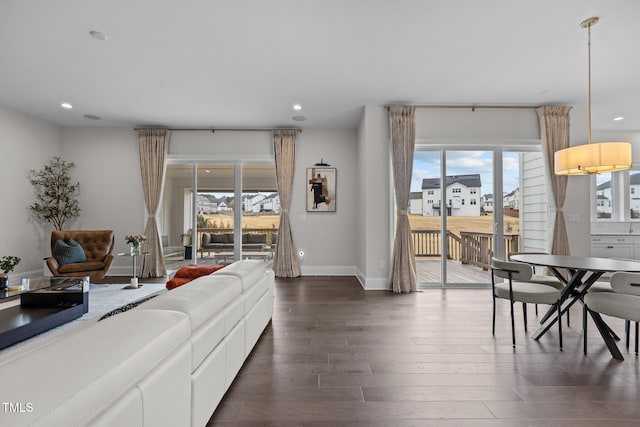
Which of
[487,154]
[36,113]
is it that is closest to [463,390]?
[487,154]

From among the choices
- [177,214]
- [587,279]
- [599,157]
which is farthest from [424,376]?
[177,214]

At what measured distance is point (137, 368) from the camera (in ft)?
3.10

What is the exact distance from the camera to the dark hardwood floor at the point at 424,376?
1785mm

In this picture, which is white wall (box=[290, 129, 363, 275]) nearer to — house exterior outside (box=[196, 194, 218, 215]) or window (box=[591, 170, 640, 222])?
house exterior outside (box=[196, 194, 218, 215])

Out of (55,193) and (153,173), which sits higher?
(153,173)

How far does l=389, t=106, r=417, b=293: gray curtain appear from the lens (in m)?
4.92

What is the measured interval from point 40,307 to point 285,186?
386 centimetres

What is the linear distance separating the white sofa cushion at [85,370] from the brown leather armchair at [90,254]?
4.55 m

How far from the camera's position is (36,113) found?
530 centimetres

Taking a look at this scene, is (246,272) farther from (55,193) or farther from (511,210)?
(55,193)

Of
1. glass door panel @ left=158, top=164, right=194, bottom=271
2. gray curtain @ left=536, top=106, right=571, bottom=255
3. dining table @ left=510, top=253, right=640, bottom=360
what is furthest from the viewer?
glass door panel @ left=158, top=164, right=194, bottom=271

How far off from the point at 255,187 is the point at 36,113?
12.6ft

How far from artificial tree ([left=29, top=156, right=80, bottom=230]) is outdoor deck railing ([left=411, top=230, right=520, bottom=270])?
20.6 feet

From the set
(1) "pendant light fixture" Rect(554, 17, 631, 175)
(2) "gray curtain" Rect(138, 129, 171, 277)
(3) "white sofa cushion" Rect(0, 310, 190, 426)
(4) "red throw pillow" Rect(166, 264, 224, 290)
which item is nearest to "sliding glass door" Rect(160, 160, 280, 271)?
(2) "gray curtain" Rect(138, 129, 171, 277)
